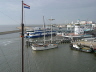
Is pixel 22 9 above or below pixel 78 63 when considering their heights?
above

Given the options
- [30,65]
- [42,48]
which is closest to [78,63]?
[30,65]

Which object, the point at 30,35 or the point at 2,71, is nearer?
the point at 2,71

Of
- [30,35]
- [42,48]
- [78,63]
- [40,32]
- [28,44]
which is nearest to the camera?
[78,63]

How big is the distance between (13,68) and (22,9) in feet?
18.5

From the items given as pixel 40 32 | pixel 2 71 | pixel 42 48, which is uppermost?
pixel 40 32

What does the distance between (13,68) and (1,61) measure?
2039mm

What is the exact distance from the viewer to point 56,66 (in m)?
8.31

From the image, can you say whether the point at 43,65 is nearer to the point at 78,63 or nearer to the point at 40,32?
the point at 78,63

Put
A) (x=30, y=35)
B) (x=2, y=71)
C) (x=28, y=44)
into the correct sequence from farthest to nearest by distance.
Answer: (x=30, y=35) < (x=28, y=44) < (x=2, y=71)

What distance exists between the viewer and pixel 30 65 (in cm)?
845

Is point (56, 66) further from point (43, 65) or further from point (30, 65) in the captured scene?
point (30, 65)

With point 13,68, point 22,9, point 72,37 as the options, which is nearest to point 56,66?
point 13,68

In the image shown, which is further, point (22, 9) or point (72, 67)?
point (72, 67)

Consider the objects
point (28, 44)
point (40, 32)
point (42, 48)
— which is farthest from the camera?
point (40, 32)
